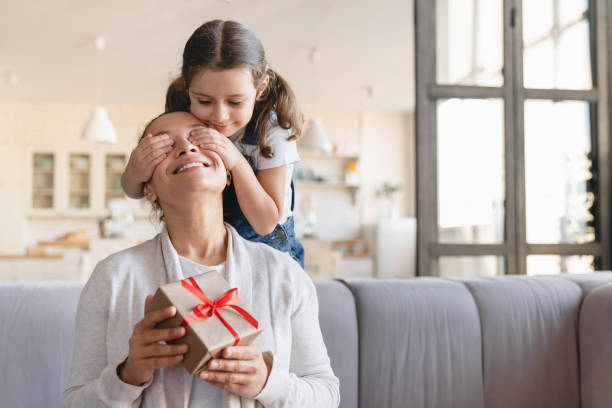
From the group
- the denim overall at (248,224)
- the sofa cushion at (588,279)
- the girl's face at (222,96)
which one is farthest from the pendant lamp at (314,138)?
the girl's face at (222,96)

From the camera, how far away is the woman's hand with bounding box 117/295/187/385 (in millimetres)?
855

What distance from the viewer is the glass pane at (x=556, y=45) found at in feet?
8.71

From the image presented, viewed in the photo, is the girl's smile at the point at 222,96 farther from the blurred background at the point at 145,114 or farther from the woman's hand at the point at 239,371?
the blurred background at the point at 145,114

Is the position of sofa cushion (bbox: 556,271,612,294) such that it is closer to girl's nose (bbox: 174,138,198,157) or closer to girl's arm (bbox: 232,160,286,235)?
girl's arm (bbox: 232,160,286,235)

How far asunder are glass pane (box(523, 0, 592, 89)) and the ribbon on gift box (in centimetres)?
215

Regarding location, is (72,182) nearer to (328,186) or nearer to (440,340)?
(328,186)

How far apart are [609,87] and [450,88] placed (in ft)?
2.40

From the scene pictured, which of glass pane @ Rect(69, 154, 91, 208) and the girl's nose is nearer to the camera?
the girl's nose

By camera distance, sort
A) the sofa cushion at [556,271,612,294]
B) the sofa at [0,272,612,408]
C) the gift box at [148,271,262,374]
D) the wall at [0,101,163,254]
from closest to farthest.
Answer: the gift box at [148,271,262,374] < the sofa at [0,272,612,408] < the sofa cushion at [556,271,612,294] < the wall at [0,101,163,254]

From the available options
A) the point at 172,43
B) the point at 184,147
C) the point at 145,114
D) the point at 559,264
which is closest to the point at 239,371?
the point at 184,147

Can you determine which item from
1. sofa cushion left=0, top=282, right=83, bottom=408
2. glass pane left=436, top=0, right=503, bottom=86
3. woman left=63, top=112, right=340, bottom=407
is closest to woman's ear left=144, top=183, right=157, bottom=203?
woman left=63, top=112, right=340, bottom=407

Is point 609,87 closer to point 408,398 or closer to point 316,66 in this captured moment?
point 408,398

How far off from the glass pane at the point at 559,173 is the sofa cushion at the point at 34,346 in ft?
6.56

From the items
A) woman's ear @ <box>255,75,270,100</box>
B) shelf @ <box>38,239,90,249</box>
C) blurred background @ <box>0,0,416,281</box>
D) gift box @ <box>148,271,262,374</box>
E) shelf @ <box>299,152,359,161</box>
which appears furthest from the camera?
shelf @ <box>299,152,359,161</box>
